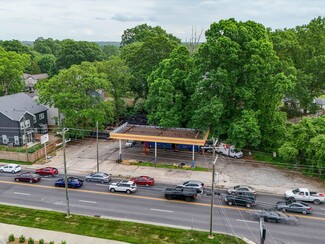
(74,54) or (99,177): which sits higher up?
(74,54)

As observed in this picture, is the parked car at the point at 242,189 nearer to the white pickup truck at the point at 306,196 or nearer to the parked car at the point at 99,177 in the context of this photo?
the white pickup truck at the point at 306,196

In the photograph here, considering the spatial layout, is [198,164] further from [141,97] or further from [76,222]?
[141,97]

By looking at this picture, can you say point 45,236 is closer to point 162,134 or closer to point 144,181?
point 144,181

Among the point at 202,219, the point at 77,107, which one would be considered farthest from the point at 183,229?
the point at 77,107

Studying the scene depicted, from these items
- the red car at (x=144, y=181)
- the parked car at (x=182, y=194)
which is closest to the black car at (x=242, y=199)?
the parked car at (x=182, y=194)

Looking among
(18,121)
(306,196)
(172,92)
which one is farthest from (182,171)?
(18,121)
